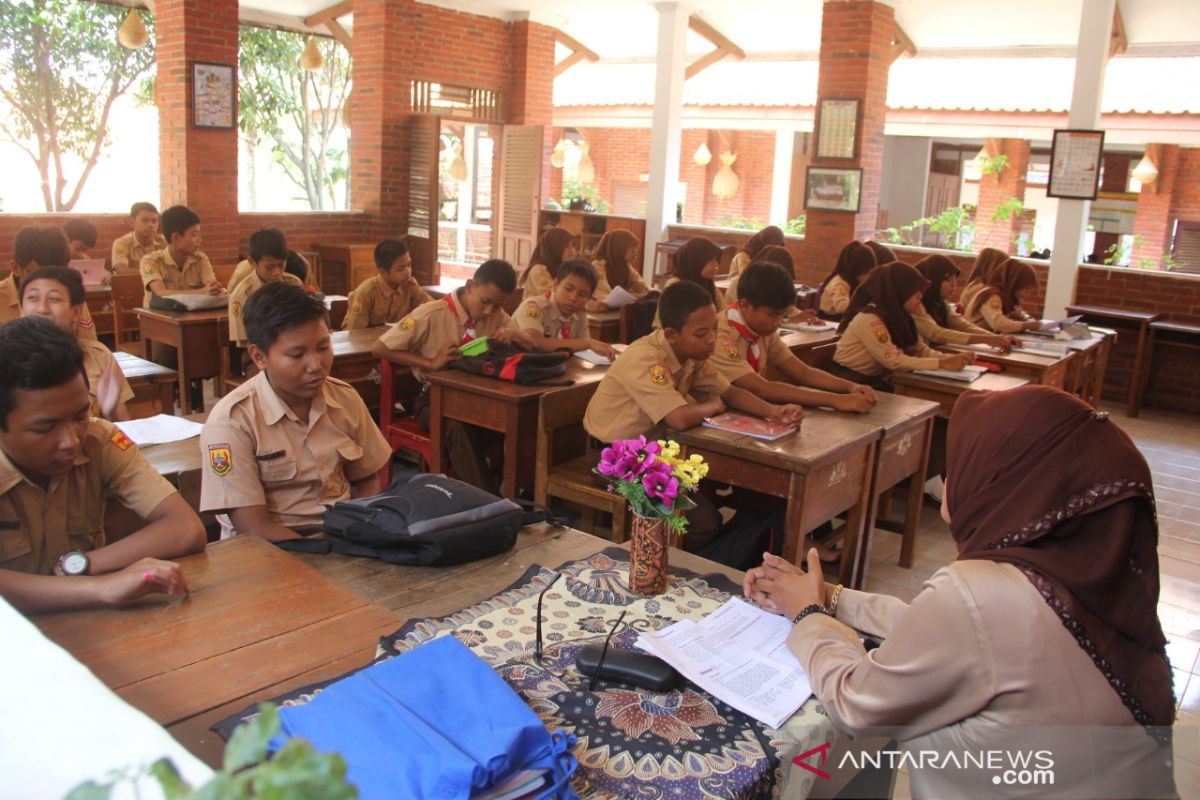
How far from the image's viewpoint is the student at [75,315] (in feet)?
9.79

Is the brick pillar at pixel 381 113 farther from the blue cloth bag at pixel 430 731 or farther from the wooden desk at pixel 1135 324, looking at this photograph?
the blue cloth bag at pixel 430 731

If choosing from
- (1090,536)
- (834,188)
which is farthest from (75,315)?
(834,188)

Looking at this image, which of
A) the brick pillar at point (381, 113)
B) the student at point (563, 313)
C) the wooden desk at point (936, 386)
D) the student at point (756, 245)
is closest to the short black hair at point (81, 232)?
the brick pillar at point (381, 113)

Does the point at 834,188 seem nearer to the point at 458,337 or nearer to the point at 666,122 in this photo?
the point at 666,122

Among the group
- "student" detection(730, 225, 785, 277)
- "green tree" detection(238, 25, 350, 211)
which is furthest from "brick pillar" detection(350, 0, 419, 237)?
"student" detection(730, 225, 785, 277)

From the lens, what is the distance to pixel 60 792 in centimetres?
86

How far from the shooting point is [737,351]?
385 centimetres

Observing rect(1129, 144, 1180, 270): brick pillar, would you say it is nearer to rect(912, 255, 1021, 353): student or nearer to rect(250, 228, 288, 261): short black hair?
rect(912, 255, 1021, 353): student

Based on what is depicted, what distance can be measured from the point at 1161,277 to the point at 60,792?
8.84 m

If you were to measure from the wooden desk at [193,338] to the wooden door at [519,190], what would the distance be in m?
5.43

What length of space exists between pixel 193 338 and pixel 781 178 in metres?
11.5

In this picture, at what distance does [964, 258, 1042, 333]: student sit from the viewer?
6637 mm

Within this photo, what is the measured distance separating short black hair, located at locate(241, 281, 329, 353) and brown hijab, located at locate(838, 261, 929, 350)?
11.5 ft

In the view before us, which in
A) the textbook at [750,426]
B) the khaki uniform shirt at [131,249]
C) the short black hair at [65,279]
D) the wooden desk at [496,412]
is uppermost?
the short black hair at [65,279]
